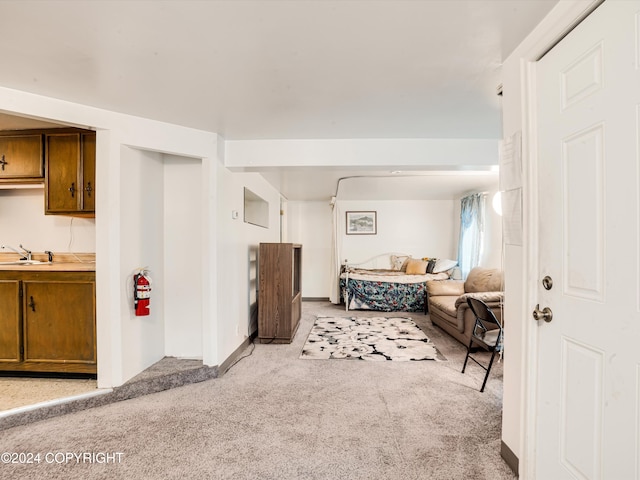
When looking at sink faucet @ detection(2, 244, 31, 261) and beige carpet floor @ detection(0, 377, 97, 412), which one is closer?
beige carpet floor @ detection(0, 377, 97, 412)

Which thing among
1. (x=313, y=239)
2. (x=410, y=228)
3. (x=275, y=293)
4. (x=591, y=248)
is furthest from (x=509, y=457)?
(x=313, y=239)

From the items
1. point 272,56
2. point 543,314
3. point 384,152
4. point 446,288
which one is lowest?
point 446,288

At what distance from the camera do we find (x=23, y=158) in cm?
270

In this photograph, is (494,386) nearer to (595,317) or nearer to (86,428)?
(595,317)

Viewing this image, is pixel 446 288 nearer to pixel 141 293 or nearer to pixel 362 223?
pixel 362 223

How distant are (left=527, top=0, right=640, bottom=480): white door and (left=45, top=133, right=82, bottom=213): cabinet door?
10.8ft

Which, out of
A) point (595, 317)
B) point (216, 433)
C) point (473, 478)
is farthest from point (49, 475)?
point (595, 317)

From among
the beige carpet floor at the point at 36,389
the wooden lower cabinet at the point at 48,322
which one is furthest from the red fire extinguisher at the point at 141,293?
the beige carpet floor at the point at 36,389

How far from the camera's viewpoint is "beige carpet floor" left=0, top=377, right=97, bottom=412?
7.30ft

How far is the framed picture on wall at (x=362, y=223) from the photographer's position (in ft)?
22.3

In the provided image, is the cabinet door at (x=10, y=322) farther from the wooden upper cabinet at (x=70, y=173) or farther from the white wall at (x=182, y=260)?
the white wall at (x=182, y=260)

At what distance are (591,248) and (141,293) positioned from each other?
9.40 feet

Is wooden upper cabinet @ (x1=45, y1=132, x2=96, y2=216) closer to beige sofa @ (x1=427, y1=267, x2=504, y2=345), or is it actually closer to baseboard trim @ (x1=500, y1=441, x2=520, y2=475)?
baseboard trim @ (x1=500, y1=441, x2=520, y2=475)

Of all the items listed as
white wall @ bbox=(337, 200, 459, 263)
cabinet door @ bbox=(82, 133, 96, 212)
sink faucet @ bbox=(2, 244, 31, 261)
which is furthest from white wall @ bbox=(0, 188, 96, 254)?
white wall @ bbox=(337, 200, 459, 263)
